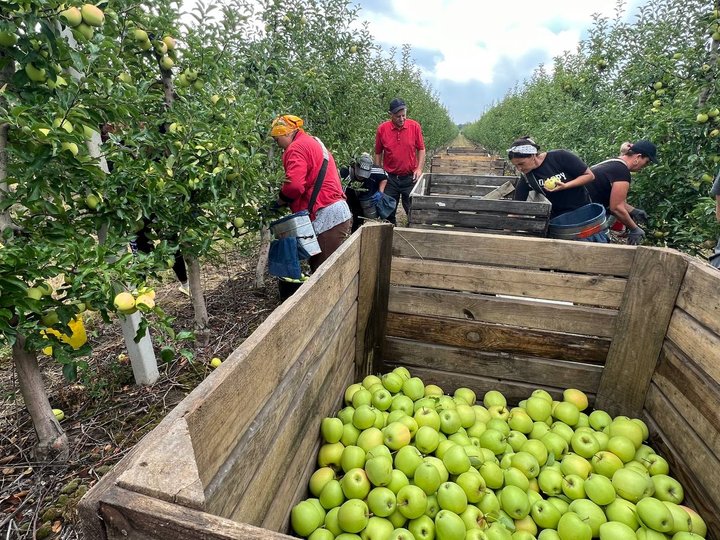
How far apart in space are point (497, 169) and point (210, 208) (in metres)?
9.46

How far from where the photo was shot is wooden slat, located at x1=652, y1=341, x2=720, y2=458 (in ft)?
5.61

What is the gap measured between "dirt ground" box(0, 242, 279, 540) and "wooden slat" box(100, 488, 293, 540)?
163cm

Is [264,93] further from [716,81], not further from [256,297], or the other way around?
[716,81]

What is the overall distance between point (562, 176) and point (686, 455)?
316cm

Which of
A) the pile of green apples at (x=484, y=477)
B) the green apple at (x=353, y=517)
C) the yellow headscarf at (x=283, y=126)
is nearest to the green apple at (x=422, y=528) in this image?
the pile of green apples at (x=484, y=477)

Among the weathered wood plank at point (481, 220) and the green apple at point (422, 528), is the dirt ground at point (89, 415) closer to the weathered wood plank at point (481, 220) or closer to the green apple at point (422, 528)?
the green apple at point (422, 528)

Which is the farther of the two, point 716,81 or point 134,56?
point 716,81

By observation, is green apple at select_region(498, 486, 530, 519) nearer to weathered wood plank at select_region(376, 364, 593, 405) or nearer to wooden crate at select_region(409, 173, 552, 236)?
weathered wood plank at select_region(376, 364, 593, 405)

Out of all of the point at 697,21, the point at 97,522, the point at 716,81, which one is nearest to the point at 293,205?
the point at 97,522

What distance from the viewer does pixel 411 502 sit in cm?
160

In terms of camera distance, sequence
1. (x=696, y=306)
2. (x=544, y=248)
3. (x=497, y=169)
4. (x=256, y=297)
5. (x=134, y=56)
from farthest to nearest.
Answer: (x=497, y=169) → (x=256, y=297) → (x=134, y=56) → (x=544, y=248) → (x=696, y=306)

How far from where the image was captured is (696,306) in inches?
73.8

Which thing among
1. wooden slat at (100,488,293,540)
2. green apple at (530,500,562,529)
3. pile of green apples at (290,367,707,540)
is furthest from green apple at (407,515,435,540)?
wooden slat at (100,488,293,540)

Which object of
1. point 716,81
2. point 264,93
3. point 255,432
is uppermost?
point 716,81
